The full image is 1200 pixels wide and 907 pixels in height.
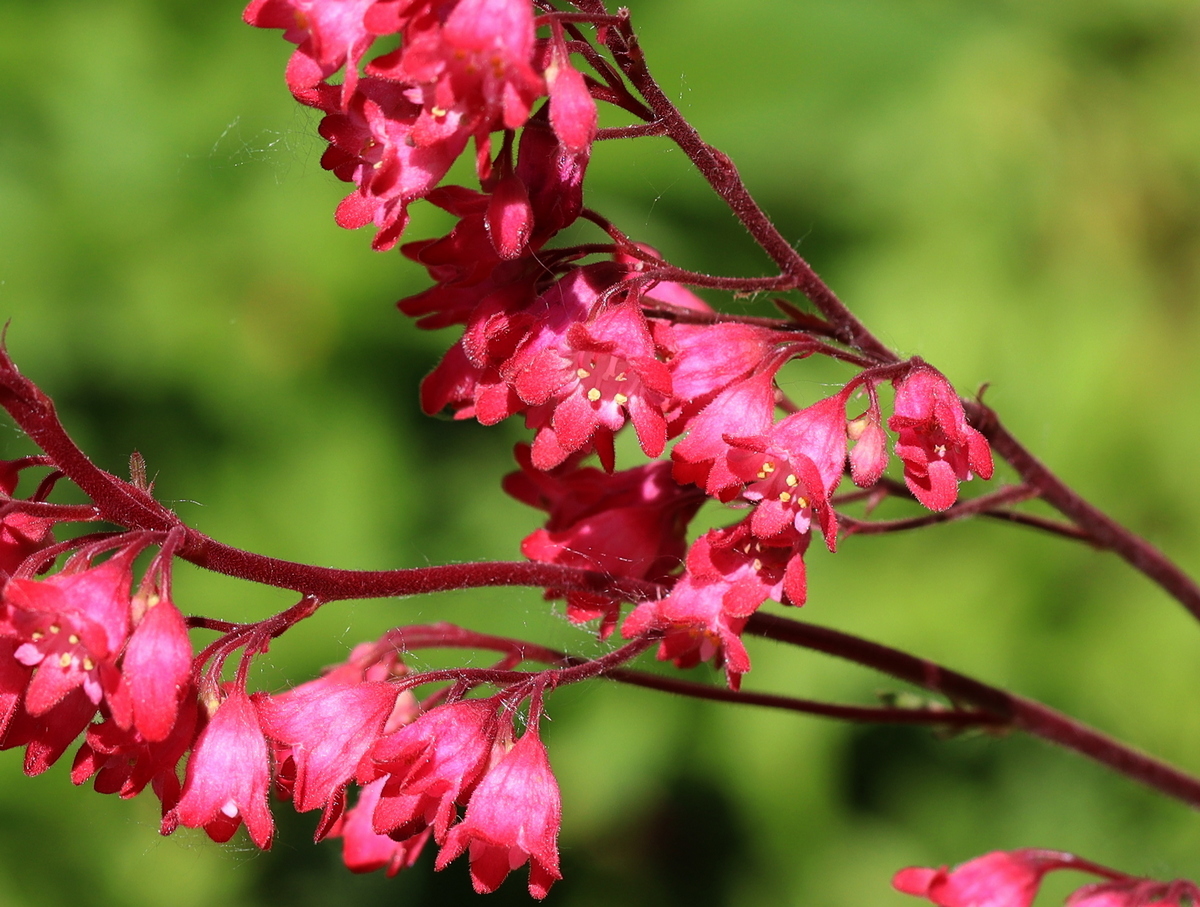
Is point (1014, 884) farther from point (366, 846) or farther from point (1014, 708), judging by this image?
point (366, 846)

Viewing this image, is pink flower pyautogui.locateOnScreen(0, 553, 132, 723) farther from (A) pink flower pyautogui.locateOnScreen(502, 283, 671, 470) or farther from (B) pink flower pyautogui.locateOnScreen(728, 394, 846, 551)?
(B) pink flower pyautogui.locateOnScreen(728, 394, 846, 551)

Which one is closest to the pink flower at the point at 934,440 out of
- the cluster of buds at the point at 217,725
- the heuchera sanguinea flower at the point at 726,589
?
the heuchera sanguinea flower at the point at 726,589

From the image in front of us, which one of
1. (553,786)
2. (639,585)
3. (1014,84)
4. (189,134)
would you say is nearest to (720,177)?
(639,585)

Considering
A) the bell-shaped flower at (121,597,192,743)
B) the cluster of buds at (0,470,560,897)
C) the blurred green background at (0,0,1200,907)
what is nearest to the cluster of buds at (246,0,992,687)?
the cluster of buds at (0,470,560,897)

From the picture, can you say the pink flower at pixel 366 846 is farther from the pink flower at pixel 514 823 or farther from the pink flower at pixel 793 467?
the pink flower at pixel 793 467

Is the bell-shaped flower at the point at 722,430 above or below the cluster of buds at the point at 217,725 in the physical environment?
above

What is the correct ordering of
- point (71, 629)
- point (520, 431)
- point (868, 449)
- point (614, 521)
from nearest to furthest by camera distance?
point (71, 629)
point (868, 449)
point (614, 521)
point (520, 431)

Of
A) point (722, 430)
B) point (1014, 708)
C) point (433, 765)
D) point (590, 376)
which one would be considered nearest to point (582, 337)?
point (590, 376)
